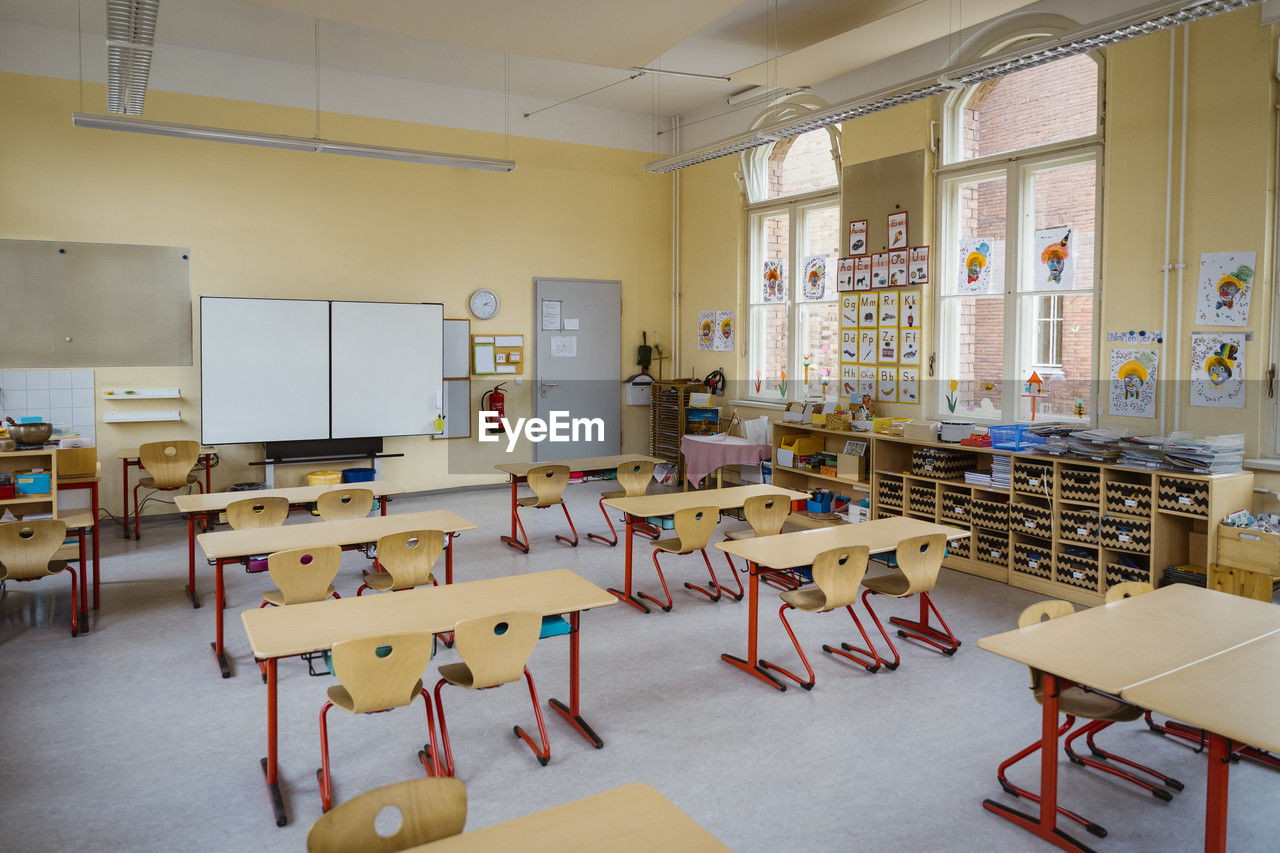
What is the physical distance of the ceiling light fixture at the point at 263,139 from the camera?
245 inches

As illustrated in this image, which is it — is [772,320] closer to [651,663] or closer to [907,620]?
[907,620]

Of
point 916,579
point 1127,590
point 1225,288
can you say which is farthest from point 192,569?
point 1225,288

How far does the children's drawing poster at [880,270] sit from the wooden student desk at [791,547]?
3.22 m

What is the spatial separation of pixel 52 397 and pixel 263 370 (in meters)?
1.68

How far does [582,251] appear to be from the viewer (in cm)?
987

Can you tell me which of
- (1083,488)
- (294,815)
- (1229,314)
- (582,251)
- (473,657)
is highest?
(582,251)

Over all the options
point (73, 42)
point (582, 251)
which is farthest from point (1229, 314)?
point (73, 42)

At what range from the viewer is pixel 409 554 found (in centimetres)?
437

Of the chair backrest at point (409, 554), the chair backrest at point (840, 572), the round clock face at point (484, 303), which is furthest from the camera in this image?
the round clock face at point (484, 303)

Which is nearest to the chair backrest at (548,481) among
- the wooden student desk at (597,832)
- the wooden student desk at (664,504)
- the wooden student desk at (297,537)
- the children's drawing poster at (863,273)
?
the wooden student desk at (664,504)

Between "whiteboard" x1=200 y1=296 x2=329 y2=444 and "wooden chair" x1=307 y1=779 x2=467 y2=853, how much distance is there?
6733mm

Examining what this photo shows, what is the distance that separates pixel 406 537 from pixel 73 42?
602 centimetres

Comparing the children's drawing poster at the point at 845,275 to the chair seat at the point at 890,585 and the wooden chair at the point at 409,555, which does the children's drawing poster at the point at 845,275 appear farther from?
the wooden chair at the point at 409,555

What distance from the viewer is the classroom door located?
969 cm
